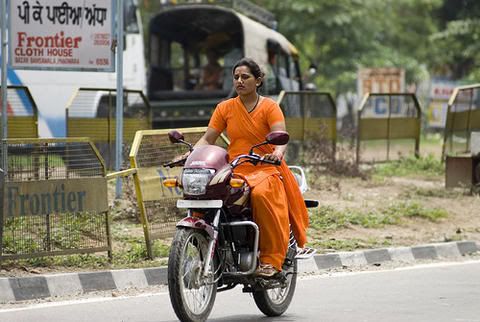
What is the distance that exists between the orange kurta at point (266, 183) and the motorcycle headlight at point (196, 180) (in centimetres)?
52

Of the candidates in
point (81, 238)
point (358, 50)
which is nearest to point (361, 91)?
point (358, 50)

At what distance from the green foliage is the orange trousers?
439 inches

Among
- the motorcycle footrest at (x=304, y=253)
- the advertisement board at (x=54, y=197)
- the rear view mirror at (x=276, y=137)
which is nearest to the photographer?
the rear view mirror at (x=276, y=137)

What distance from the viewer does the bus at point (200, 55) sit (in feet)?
68.6

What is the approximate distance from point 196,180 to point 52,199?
9.00 ft

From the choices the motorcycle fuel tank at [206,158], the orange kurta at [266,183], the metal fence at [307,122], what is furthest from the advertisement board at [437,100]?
the motorcycle fuel tank at [206,158]

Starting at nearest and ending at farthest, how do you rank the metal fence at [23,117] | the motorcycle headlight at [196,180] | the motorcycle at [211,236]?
1. the motorcycle at [211,236]
2. the motorcycle headlight at [196,180]
3. the metal fence at [23,117]

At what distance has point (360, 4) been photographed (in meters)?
39.7

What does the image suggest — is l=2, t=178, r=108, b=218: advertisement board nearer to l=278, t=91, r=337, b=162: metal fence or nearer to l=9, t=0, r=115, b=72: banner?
l=9, t=0, r=115, b=72: banner

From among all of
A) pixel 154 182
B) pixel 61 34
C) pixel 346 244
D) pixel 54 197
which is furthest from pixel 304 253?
pixel 61 34

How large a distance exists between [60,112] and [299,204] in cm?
1445

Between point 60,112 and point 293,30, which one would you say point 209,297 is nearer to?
point 60,112

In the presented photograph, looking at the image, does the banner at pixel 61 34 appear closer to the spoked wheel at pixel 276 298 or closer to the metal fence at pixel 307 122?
the spoked wheel at pixel 276 298

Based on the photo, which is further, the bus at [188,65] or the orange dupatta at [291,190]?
the bus at [188,65]
